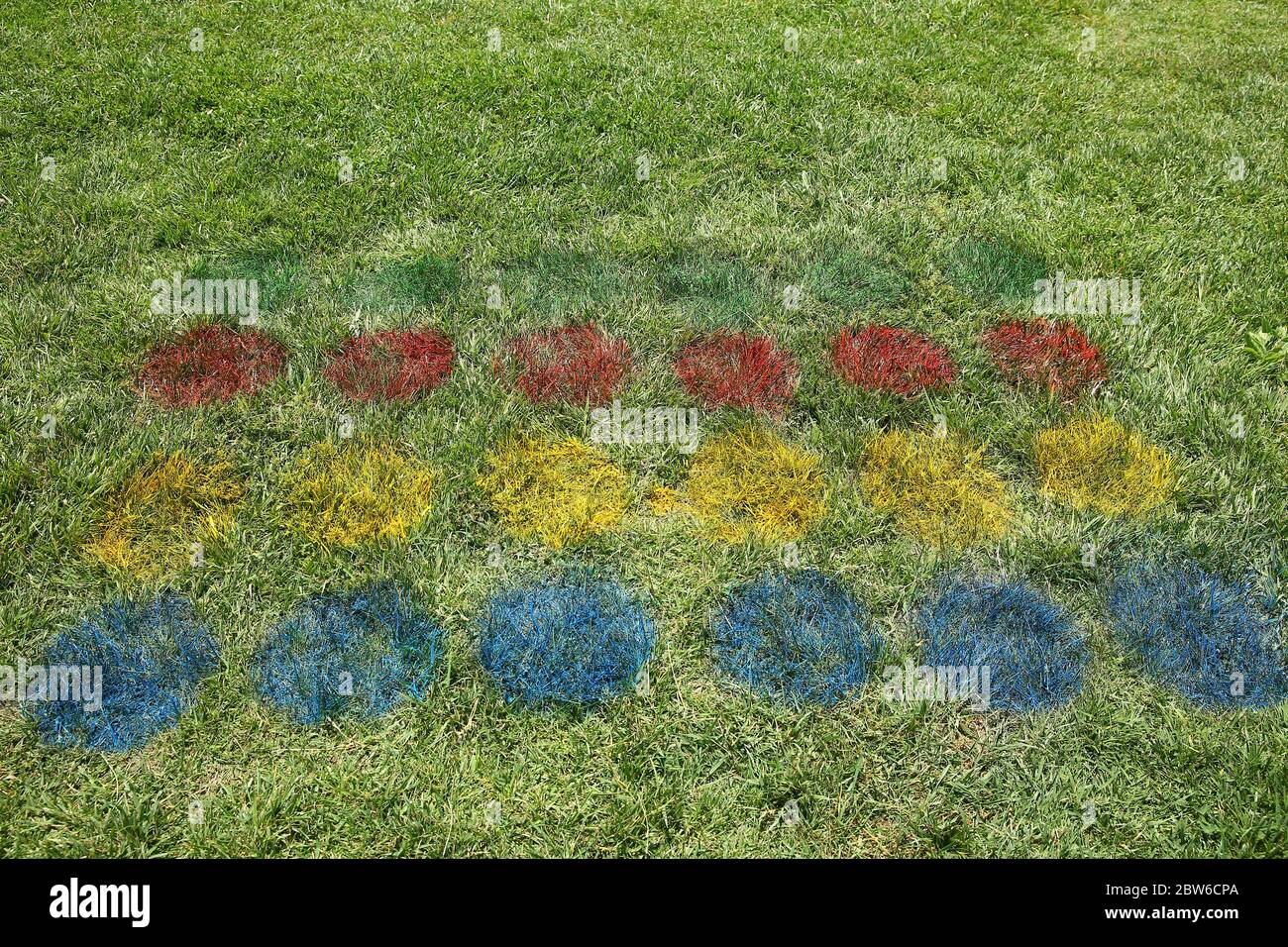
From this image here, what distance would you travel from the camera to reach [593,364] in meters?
4.90

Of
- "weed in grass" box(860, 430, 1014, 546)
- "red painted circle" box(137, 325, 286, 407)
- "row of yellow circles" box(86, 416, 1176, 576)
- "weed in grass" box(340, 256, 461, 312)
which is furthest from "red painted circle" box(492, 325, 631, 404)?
"weed in grass" box(860, 430, 1014, 546)

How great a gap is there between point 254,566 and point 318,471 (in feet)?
2.04

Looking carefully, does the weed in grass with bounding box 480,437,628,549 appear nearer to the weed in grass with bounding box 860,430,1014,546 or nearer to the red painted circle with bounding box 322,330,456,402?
the red painted circle with bounding box 322,330,456,402

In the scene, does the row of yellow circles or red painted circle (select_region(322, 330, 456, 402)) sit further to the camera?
red painted circle (select_region(322, 330, 456, 402))

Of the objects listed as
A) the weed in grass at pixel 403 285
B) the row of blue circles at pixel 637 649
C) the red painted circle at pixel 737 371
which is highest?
the weed in grass at pixel 403 285

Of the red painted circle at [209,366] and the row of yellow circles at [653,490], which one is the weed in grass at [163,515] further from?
the red painted circle at [209,366]

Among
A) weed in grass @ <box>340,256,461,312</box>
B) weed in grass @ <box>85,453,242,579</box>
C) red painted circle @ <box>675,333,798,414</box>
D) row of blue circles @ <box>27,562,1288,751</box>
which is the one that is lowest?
row of blue circles @ <box>27,562,1288,751</box>

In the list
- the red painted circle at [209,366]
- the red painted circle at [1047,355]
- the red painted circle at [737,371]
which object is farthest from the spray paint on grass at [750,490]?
the red painted circle at [209,366]

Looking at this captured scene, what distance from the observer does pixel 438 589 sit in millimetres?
3838

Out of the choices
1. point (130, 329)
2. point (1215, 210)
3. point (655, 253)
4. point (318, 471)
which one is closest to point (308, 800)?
point (318, 471)

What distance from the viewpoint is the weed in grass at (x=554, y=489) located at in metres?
4.10

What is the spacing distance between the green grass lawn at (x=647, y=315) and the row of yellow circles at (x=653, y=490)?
12 centimetres

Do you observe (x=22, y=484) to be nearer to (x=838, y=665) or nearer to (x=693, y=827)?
(x=693, y=827)

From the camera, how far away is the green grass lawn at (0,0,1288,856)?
3.21 metres
